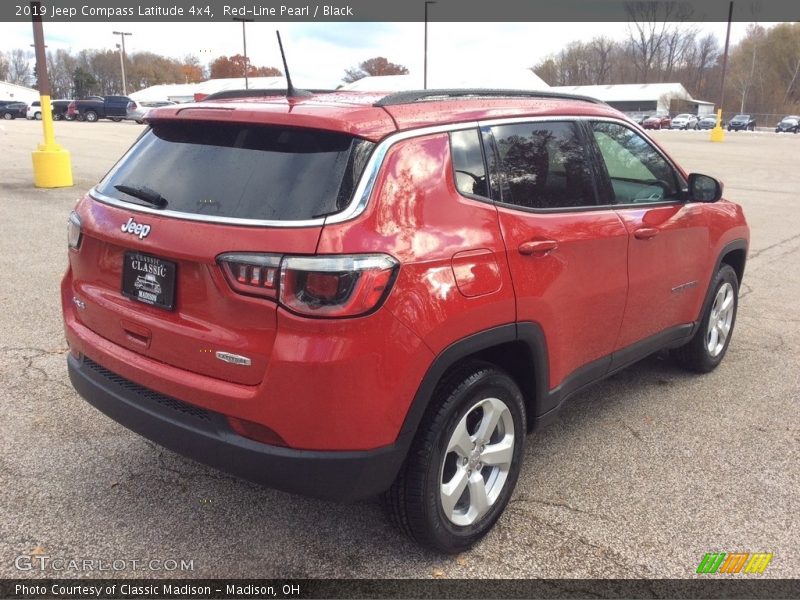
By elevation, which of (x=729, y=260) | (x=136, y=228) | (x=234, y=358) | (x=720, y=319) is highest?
(x=136, y=228)

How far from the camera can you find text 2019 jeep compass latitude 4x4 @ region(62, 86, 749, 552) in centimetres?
234

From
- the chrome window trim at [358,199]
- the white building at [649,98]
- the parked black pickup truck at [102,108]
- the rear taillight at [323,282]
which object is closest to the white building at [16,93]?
the parked black pickup truck at [102,108]

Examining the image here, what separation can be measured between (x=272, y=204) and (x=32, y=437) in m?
2.21

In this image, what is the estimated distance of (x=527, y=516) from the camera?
3117 mm

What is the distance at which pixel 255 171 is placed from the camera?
2.54 meters

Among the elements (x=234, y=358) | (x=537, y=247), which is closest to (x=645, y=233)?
(x=537, y=247)

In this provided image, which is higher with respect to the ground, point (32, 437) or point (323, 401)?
point (323, 401)

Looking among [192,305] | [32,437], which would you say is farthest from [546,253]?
[32,437]

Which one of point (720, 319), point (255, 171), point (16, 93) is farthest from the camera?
point (16, 93)

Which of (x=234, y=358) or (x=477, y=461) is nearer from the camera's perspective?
(x=234, y=358)

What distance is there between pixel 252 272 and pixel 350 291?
0.34 m

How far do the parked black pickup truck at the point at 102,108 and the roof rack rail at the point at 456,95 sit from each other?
52.7 metres

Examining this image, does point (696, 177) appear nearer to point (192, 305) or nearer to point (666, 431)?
point (666, 431)

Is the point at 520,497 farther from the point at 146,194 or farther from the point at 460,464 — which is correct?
the point at 146,194
